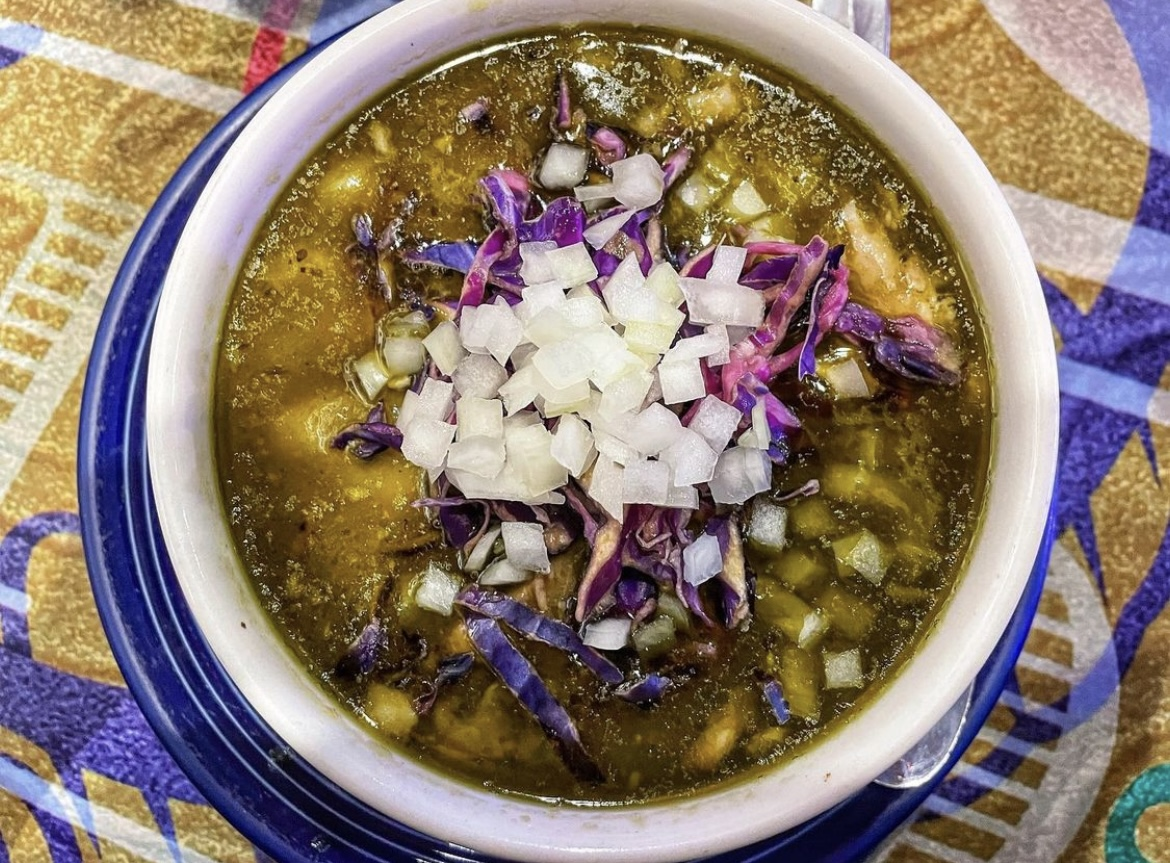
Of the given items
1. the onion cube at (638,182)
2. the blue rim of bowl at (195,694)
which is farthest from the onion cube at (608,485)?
the blue rim of bowl at (195,694)

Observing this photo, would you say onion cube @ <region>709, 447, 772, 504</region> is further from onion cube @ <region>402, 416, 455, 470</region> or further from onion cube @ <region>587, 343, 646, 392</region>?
onion cube @ <region>402, 416, 455, 470</region>

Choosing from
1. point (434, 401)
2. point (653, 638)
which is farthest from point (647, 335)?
point (653, 638)

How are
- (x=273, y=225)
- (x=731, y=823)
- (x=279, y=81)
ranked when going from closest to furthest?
(x=731, y=823), (x=273, y=225), (x=279, y=81)

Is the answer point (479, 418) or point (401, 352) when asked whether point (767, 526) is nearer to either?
point (479, 418)

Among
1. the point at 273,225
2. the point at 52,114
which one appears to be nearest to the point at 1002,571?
the point at 273,225

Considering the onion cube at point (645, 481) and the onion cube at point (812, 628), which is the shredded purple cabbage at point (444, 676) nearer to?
the onion cube at point (645, 481)

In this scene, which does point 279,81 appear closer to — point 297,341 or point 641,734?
point 297,341

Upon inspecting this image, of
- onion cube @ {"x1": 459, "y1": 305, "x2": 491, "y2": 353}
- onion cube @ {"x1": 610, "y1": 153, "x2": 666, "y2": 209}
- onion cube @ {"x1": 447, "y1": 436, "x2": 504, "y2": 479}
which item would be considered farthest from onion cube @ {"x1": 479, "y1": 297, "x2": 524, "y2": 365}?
onion cube @ {"x1": 610, "y1": 153, "x2": 666, "y2": 209}
